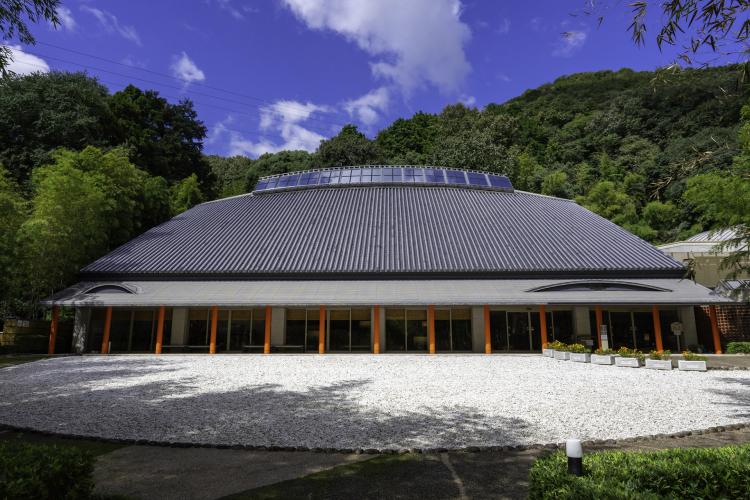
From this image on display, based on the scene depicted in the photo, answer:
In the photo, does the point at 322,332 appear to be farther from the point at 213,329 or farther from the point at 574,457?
the point at 574,457

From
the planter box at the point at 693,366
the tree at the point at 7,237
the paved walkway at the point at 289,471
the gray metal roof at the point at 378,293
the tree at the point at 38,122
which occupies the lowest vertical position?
the paved walkway at the point at 289,471

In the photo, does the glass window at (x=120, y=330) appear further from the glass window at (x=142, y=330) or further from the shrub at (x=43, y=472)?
the shrub at (x=43, y=472)

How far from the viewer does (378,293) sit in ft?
66.3

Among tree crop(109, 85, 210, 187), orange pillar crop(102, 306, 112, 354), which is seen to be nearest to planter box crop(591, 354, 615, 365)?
orange pillar crop(102, 306, 112, 354)

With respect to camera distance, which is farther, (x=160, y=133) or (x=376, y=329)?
(x=160, y=133)

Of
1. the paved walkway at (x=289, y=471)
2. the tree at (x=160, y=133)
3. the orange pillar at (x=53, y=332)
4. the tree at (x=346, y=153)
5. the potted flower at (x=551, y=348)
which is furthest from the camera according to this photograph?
the tree at (x=346, y=153)

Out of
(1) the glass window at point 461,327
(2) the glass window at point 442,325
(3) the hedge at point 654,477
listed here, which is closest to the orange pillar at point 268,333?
(2) the glass window at point 442,325

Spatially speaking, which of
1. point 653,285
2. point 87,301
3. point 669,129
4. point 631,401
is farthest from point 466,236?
point 669,129

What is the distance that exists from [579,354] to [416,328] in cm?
724

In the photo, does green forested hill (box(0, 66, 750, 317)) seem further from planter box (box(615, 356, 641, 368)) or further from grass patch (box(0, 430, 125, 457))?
grass patch (box(0, 430, 125, 457))

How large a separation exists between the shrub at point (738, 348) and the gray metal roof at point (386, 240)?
3.84 m

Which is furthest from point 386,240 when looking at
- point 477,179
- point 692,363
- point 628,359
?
point 692,363

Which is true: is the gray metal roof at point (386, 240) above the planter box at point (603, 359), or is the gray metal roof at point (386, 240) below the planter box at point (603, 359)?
above

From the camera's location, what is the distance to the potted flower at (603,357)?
1672cm
